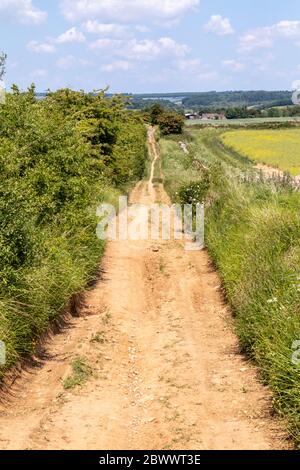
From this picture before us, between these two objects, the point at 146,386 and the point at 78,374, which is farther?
the point at 78,374

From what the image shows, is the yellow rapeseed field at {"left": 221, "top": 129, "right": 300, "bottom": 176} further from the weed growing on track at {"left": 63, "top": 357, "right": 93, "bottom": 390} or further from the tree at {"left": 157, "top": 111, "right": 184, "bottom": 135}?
the weed growing on track at {"left": 63, "top": 357, "right": 93, "bottom": 390}

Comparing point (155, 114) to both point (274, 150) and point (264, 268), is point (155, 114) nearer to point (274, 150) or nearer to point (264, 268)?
point (274, 150)

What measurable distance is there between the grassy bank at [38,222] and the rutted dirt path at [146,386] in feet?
1.98

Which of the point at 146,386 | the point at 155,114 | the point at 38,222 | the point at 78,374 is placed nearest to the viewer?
the point at 146,386

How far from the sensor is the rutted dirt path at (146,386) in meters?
6.98

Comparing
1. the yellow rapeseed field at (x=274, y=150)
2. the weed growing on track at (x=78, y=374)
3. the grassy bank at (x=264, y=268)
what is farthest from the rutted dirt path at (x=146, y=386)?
the yellow rapeseed field at (x=274, y=150)

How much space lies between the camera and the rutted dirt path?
22.9ft

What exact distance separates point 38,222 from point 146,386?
5060 mm

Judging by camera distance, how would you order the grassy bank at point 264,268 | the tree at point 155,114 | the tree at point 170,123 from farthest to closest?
the tree at point 155,114 < the tree at point 170,123 < the grassy bank at point 264,268

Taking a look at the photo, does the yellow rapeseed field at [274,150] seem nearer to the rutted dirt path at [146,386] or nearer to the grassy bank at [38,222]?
the grassy bank at [38,222]

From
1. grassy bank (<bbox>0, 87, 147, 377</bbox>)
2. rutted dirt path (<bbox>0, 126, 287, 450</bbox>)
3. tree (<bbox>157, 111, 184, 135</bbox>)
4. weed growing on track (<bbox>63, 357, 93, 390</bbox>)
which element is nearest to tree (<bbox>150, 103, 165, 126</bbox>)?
tree (<bbox>157, 111, 184, 135</bbox>)

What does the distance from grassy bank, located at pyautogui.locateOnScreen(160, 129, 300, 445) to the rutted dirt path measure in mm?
388

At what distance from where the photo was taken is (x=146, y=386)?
894 cm

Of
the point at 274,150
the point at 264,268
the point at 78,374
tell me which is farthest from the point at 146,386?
the point at 274,150
